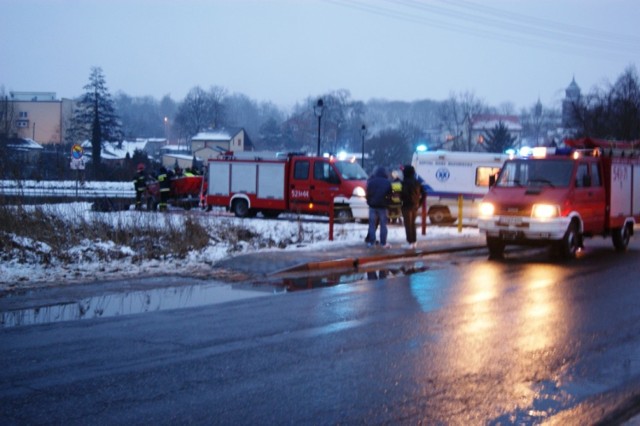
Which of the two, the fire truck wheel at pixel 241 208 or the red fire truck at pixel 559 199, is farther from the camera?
the fire truck wheel at pixel 241 208

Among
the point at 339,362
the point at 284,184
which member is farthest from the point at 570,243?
the point at 284,184

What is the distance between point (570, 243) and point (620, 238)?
3.11 metres

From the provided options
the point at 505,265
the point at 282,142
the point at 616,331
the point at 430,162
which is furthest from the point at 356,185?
the point at 282,142

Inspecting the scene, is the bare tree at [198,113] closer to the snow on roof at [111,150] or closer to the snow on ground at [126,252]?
the snow on roof at [111,150]

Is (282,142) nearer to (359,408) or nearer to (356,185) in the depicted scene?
(356,185)

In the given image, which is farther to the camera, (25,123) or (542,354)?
(25,123)

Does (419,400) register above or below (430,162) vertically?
below

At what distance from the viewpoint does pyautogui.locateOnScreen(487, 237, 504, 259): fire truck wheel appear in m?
18.2

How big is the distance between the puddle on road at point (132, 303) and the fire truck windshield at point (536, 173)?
7.55 metres

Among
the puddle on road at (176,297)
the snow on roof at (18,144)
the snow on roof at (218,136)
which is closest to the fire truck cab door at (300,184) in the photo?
the snow on roof at (18,144)

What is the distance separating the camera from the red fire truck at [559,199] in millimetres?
17250

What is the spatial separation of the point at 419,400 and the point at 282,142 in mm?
118559

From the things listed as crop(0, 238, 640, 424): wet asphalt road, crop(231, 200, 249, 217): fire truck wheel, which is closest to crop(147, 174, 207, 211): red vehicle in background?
crop(231, 200, 249, 217): fire truck wheel

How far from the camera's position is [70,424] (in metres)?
5.95
